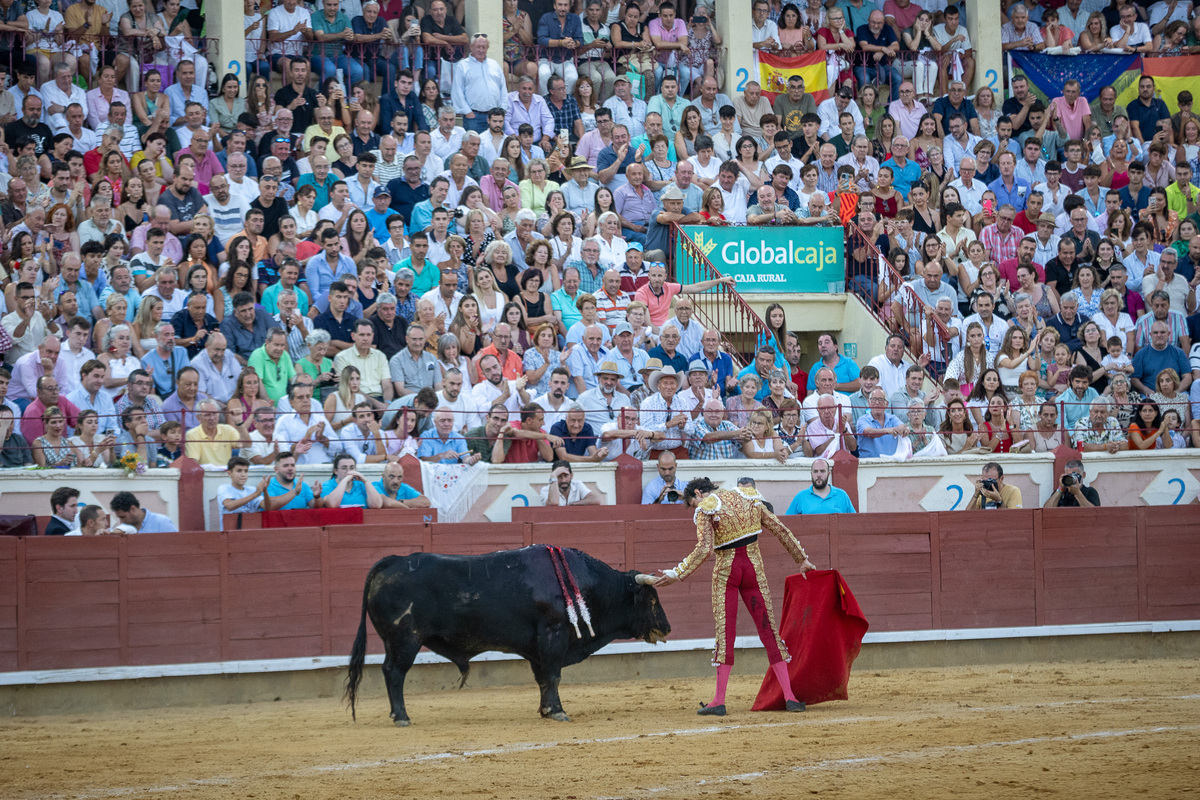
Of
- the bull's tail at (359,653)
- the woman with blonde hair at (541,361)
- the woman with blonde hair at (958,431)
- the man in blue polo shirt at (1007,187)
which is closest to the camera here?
the bull's tail at (359,653)

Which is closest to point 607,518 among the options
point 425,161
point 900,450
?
point 900,450

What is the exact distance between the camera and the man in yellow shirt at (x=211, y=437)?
1071 cm

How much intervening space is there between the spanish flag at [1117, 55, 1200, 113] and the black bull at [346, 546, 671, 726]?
1320 cm

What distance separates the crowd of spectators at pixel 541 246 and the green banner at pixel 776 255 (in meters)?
0.20

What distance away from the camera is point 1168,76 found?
1903cm

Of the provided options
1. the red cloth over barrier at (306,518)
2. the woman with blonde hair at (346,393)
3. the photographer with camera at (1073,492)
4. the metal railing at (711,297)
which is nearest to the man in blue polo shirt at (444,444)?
the woman with blonde hair at (346,393)

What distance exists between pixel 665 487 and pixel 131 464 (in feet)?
13.2

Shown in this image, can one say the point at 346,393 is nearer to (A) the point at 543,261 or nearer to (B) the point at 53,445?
(B) the point at 53,445

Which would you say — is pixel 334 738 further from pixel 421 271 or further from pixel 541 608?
pixel 421 271

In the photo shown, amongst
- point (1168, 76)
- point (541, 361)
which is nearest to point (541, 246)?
point (541, 361)

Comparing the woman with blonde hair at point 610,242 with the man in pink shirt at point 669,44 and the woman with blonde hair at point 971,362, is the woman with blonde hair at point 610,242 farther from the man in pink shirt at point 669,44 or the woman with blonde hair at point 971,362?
the man in pink shirt at point 669,44

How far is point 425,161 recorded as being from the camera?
572 inches

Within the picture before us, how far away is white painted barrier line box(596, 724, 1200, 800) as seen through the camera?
621cm

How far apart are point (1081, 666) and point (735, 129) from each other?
7.75 m
